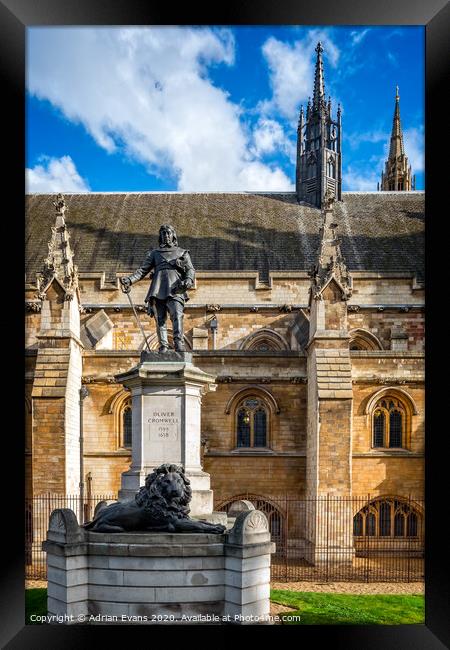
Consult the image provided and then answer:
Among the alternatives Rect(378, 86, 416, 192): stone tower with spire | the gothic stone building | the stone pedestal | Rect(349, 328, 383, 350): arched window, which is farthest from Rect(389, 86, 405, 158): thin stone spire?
the stone pedestal

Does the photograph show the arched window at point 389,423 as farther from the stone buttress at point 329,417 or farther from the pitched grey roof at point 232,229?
the pitched grey roof at point 232,229

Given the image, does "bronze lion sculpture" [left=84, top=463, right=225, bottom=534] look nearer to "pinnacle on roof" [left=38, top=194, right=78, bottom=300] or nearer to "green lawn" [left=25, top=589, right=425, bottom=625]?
"green lawn" [left=25, top=589, right=425, bottom=625]

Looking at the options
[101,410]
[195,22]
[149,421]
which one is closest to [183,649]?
[149,421]

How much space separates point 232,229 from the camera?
2733cm

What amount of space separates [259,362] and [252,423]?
2002mm

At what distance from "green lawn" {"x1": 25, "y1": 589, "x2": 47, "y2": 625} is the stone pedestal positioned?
2907 mm

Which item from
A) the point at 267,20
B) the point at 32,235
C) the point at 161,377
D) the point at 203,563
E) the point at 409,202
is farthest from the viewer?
the point at 409,202

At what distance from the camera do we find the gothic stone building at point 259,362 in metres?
18.1

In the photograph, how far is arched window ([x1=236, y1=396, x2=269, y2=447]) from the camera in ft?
64.8

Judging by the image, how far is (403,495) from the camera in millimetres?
18953

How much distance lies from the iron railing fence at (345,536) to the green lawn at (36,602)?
5.91m

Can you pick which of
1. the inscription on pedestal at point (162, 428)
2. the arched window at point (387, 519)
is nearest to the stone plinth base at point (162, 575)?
the inscription on pedestal at point (162, 428)

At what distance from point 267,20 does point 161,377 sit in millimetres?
5991
